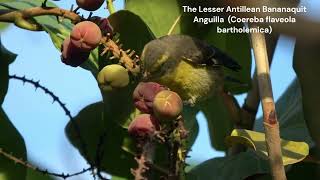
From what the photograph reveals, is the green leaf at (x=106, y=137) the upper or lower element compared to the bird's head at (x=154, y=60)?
lower

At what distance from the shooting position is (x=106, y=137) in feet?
4.09

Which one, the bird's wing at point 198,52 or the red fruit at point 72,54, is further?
the bird's wing at point 198,52

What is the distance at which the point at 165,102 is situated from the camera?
86cm

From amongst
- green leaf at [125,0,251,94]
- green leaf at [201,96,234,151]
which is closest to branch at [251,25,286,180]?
green leaf at [125,0,251,94]

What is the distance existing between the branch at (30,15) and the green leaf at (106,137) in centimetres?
25

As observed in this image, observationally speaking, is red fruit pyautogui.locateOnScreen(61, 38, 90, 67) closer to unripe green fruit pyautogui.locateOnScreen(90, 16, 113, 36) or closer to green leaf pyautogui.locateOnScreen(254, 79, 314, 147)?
unripe green fruit pyautogui.locateOnScreen(90, 16, 113, 36)

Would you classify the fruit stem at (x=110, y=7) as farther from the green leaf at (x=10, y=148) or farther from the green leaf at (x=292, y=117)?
the green leaf at (x=292, y=117)

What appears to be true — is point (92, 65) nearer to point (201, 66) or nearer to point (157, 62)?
point (157, 62)

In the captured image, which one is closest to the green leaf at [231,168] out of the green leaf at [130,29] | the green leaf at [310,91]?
the green leaf at [310,91]

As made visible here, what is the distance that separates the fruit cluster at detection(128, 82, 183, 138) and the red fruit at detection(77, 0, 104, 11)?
178 millimetres

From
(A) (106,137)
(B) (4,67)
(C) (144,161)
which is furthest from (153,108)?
(B) (4,67)

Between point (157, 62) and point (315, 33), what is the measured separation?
2.03ft

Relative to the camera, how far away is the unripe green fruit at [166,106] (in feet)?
2.75

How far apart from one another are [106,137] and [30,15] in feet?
1.04
